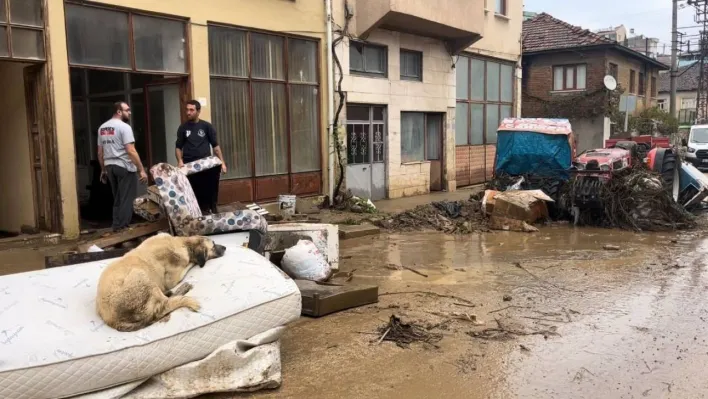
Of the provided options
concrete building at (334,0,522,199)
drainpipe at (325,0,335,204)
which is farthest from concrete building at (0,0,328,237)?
concrete building at (334,0,522,199)

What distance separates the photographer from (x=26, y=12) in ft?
26.9

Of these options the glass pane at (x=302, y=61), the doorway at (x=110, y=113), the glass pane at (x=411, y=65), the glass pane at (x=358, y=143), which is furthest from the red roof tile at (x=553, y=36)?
the doorway at (x=110, y=113)

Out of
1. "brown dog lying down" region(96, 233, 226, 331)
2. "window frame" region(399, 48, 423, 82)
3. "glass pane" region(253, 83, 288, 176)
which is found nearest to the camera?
"brown dog lying down" region(96, 233, 226, 331)

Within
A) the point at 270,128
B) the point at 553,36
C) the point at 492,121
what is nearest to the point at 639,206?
the point at 270,128

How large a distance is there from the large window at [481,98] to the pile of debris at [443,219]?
5.91 meters

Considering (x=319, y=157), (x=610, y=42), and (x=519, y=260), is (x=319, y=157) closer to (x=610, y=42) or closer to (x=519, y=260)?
(x=519, y=260)

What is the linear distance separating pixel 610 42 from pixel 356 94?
54.6 ft

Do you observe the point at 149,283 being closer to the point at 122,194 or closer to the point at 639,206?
the point at 122,194

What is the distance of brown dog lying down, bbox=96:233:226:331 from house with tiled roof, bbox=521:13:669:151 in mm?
23486

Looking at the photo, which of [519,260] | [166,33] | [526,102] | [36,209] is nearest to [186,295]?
[519,260]

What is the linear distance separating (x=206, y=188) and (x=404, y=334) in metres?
3.64

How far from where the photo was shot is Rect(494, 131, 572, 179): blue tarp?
12.6m

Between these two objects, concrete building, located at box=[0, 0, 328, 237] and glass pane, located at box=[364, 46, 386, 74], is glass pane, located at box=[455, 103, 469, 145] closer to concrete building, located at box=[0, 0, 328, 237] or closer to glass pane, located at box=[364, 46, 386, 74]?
glass pane, located at box=[364, 46, 386, 74]

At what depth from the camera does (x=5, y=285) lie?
3.98 m
